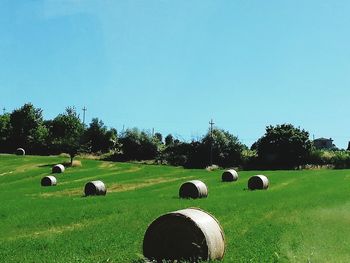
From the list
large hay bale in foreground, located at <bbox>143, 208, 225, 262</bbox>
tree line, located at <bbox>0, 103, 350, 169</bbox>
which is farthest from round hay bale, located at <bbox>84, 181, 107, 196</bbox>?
tree line, located at <bbox>0, 103, 350, 169</bbox>

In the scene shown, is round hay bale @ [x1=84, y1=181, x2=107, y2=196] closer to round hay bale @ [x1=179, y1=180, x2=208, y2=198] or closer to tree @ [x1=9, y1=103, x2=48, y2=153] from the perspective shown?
round hay bale @ [x1=179, y1=180, x2=208, y2=198]

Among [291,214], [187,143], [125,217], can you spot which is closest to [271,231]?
[291,214]

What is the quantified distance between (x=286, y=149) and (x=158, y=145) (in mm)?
26757

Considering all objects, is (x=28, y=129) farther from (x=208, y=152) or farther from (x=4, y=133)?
(x=208, y=152)

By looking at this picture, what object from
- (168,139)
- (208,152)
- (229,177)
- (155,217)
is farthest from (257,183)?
(168,139)

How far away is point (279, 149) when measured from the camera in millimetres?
95812

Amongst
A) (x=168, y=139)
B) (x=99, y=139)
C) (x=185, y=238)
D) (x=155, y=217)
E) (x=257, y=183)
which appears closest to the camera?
(x=185, y=238)

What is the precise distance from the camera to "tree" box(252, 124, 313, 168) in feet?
312

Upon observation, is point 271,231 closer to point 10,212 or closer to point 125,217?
point 125,217

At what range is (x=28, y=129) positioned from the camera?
4747 inches

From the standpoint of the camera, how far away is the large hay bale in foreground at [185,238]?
1521cm

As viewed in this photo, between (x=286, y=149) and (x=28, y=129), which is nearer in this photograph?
(x=286, y=149)

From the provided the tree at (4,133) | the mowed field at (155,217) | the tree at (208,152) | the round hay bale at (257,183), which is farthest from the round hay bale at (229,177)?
the tree at (4,133)

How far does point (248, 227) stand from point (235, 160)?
258ft
